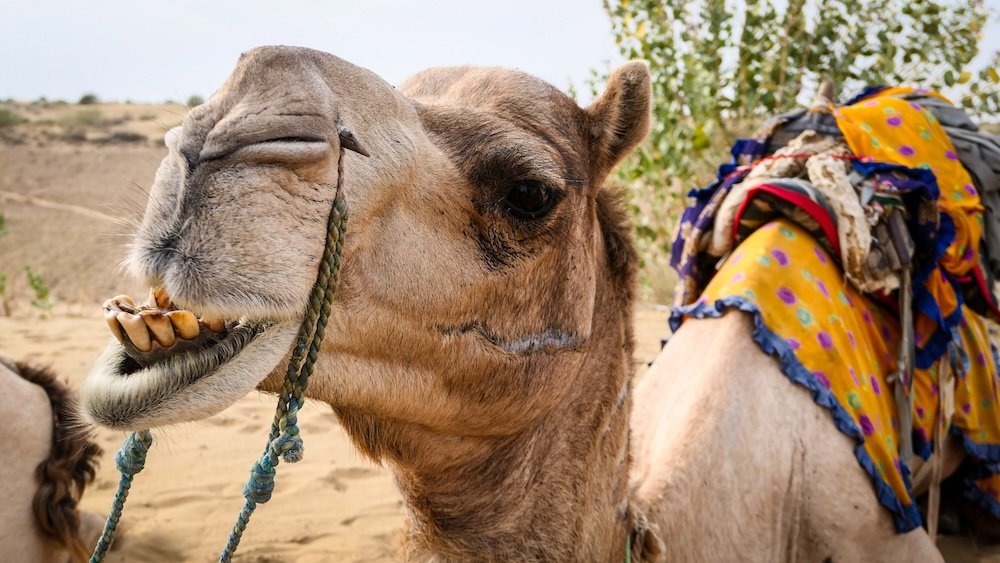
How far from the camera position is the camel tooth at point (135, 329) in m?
1.20

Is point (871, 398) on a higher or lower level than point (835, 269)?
lower

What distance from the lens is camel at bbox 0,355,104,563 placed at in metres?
2.73

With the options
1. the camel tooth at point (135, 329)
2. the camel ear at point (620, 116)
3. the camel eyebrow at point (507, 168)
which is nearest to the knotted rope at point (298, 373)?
the camel tooth at point (135, 329)

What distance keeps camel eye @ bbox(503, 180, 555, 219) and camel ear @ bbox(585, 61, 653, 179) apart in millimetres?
386

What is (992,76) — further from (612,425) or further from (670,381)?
(612,425)

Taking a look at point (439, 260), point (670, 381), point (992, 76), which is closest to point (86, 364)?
point (670, 381)

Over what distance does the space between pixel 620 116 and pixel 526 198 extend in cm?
49

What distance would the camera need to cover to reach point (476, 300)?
1787mm

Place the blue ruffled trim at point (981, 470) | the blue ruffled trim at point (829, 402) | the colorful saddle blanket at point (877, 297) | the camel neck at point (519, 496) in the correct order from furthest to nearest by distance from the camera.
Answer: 1. the blue ruffled trim at point (981, 470)
2. the colorful saddle blanket at point (877, 297)
3. the blue ruffled trim at point (829, 402)
4. the camel neck at point (519, 496)

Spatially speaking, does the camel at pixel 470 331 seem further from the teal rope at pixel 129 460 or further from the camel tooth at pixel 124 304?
the teal rope at pixel 129 460

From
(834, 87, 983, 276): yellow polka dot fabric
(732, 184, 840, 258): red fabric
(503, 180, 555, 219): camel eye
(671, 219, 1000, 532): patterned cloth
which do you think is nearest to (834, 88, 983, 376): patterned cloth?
(834, 87, 983, 276): yellow polka dot fabric

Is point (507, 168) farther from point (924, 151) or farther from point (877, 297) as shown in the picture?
point (924, 151)

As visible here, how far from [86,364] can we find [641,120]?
5836 millimetres

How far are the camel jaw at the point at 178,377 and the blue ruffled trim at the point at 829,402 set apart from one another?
6.17 ft
